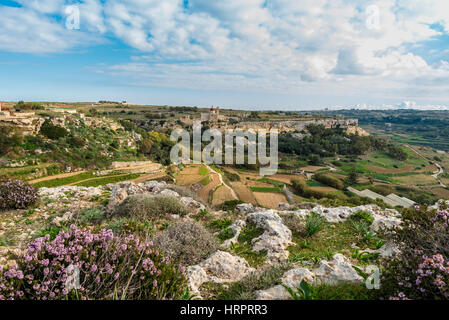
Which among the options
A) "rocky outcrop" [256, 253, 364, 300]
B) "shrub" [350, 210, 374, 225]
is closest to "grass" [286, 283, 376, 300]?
"rocky outcrop" [256, 253, 364, 300]

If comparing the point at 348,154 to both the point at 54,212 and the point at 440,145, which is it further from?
the point at 54,212

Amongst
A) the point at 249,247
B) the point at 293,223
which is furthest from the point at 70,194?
the point at 293,223

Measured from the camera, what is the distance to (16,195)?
28.5 ft

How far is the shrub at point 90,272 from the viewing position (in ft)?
8.20

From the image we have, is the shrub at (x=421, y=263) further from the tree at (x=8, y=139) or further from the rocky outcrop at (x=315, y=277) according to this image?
the tree at (x=8, y=139)

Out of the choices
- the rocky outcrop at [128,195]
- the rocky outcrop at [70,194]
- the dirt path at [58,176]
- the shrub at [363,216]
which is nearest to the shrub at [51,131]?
the dirt path at [58,176]

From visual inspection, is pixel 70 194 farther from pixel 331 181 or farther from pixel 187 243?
pixel 331 181

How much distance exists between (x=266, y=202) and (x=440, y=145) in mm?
107476

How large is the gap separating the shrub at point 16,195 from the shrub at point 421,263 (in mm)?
11468

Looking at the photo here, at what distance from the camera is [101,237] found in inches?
127

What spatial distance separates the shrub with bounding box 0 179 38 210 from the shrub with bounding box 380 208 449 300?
1147cm

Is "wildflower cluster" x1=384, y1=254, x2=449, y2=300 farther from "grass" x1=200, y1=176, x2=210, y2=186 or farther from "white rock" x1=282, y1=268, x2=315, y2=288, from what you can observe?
"grass" x1=200, y1=176, x2=210, y2=186

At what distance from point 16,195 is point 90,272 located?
8691 millimetres
